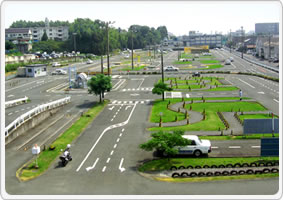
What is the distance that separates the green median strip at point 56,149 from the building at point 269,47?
4418 inches

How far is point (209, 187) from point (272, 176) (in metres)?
A: 5.12

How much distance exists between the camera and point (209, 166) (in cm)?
2867

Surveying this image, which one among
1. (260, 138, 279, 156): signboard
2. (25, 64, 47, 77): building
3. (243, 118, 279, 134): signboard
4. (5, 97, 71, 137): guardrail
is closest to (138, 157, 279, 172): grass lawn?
(260, 138, 279, 156): signboard

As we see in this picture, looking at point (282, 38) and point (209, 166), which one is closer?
point (282, 38)

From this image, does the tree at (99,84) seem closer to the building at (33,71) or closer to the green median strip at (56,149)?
the green median strip at (56,149)

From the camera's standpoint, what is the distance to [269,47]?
148 meters

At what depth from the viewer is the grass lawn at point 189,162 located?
96.6 ft

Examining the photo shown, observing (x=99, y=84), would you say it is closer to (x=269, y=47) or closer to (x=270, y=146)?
(x=270, y=146)

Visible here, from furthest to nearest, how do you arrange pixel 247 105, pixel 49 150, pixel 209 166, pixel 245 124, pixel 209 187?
Answer: pixel 247 105 → pixel 245 124 → pixel 49 150 → pixel 209 166 → pixel 209 187

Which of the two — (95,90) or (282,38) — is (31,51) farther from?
(282,38)

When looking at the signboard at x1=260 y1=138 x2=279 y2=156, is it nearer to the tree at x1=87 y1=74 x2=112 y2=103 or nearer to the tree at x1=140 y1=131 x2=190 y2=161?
the tree at x1=140 y1=131 x2=190 y2=161

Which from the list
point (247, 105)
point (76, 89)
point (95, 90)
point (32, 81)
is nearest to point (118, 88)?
point (76, 89)

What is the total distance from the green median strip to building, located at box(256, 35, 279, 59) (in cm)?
11222

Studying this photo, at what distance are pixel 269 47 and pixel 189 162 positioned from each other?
130 m
